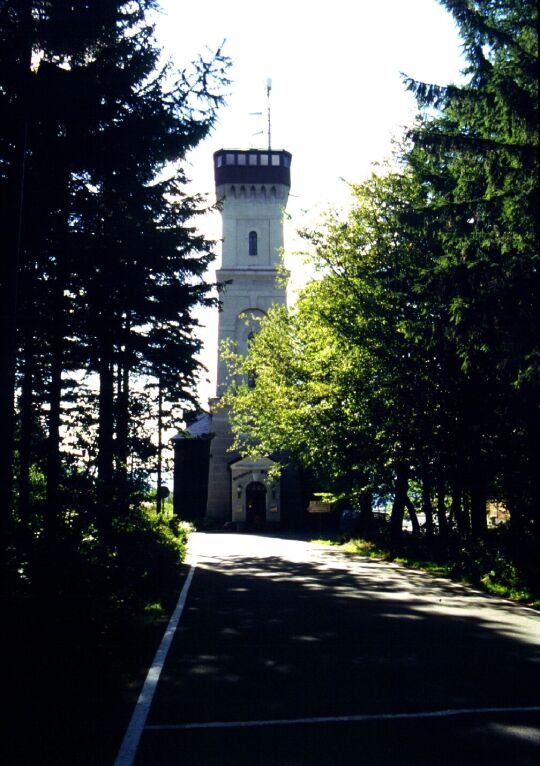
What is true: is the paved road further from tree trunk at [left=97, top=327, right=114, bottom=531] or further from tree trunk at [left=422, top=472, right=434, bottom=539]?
tree trunk at [left=422, top=472, right=434, bottom=539]

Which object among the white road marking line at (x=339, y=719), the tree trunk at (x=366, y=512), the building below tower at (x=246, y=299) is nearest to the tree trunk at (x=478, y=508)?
the tree trunk at (x=366, y=512)

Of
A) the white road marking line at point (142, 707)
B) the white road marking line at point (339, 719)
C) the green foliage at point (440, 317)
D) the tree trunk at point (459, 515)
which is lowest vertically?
the white road marking line at point (142, 707)

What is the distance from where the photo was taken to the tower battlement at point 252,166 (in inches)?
2234

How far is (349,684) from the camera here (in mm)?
6797

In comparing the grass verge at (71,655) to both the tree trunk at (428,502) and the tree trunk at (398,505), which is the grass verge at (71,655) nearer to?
the tree trunk at (428,502)

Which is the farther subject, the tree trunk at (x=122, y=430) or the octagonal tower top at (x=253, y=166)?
the octagonal tower top at (x=253, y=166)

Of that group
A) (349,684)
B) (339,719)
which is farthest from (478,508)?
(339,719)

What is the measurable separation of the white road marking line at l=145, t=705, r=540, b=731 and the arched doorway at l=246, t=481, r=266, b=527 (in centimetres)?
4674

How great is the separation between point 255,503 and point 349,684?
4627 centimetres

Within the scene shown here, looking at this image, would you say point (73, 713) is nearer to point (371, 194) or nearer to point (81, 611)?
point (81, 611)

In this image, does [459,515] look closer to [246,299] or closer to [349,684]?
[349,684]

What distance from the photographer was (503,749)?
4926 millimetres

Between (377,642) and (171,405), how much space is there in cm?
1804

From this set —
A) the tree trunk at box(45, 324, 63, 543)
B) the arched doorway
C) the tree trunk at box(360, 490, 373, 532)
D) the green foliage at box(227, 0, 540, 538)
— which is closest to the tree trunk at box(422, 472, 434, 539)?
the green foliage at box(227, 0, 540, 538)
